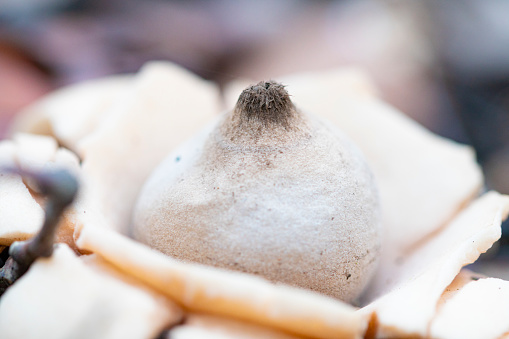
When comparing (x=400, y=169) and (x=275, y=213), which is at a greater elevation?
(x=400, y=169)

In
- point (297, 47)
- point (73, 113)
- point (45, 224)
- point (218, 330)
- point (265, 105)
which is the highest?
point (297, 47)

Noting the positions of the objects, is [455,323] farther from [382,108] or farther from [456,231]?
[382,108]

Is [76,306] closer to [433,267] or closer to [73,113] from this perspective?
[433,267]

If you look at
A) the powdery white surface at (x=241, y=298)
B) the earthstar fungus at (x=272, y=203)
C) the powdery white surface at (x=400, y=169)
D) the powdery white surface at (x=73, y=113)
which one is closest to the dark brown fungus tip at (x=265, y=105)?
the earthstar fungus at (x=272, y=203)

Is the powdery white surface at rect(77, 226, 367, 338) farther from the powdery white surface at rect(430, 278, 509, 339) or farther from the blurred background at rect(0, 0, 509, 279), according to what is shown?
the blurred background at rect(0, 0, 509, 279)

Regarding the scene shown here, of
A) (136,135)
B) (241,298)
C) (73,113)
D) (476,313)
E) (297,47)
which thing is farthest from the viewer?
(297,47)

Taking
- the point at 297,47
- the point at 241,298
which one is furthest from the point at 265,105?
the point at 297,47

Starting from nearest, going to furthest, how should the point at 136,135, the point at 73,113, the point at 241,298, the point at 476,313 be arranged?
the point at 241,298, the point at 476,313, the point at 136,135, the point at 73,113
